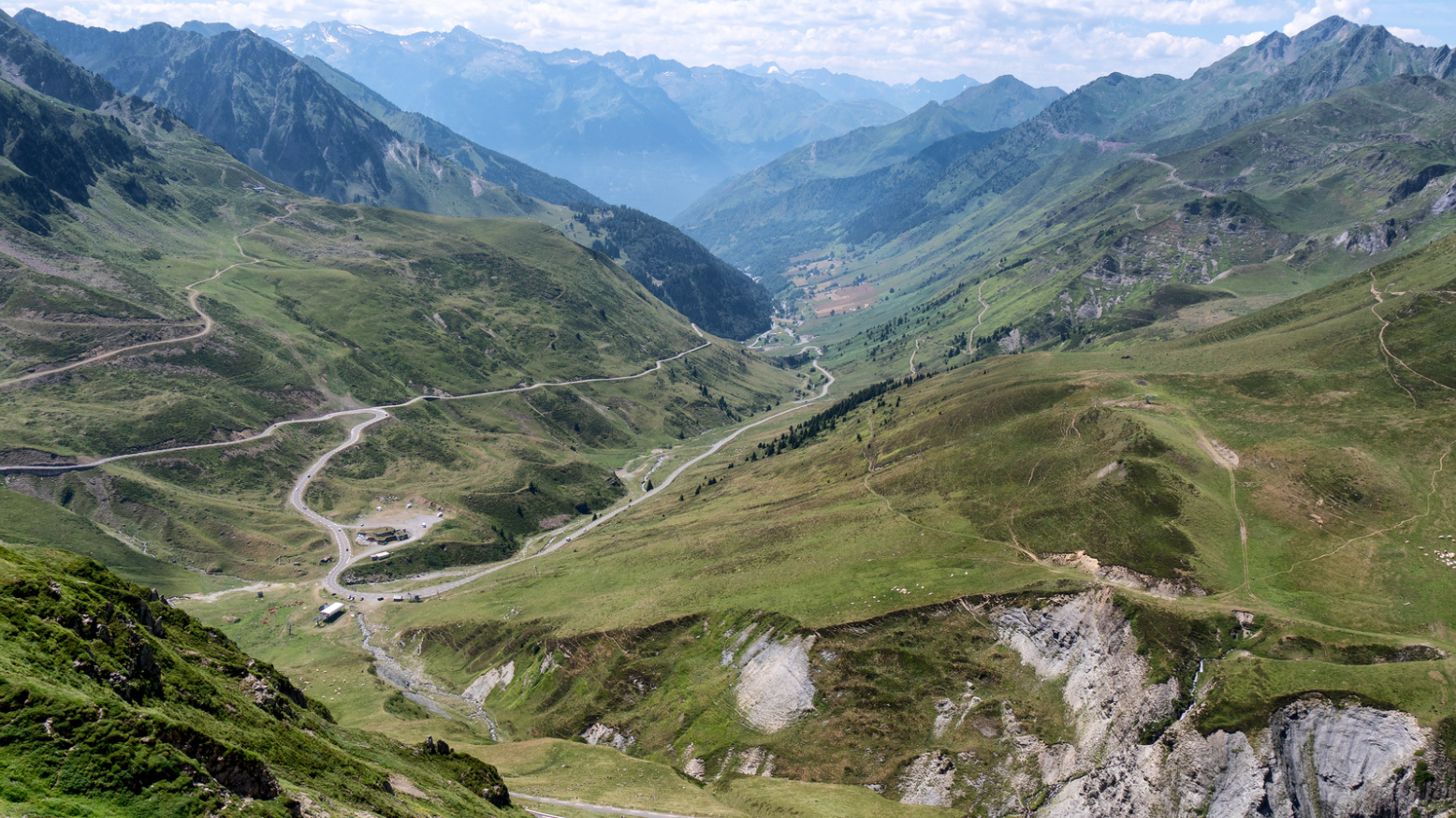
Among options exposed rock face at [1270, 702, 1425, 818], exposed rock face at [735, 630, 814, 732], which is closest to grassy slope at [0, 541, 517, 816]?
exposed rock face at [735, 630, 814, 732]

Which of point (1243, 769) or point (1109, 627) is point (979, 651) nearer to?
point (1109, 627)

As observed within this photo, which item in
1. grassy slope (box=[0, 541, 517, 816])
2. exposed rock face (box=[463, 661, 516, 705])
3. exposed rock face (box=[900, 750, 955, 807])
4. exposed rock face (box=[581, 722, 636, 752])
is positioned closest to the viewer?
grassy slope (box=[0, 541, 517, 816])

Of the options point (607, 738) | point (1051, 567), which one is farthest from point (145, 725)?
point (1051, 567)

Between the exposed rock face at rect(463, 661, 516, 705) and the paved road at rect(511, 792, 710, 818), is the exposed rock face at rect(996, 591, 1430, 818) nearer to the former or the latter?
the paved road at rect(511, 792, 710, 818)

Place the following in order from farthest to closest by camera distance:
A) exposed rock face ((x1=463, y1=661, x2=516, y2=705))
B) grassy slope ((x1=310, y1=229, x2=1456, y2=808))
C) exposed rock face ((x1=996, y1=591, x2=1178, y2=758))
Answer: exposed rock face ((x1=463, y1=661, x2=516, y2=705)) → grassy slope ((x1=310, y1=229, x2=1456, y2=808)) → exposed rock face ((x1=996, y1=591, x2=1178, y2=758))

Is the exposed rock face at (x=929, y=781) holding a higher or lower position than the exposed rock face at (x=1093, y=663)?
lower

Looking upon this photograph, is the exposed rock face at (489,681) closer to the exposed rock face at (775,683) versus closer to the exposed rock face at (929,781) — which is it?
the exposed rock face at (775,683)

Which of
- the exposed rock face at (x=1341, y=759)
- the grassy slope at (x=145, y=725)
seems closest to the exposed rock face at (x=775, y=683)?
the grassy slope at (x=145, y=725)

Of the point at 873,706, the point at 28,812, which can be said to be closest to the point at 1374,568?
the point at 873,706
